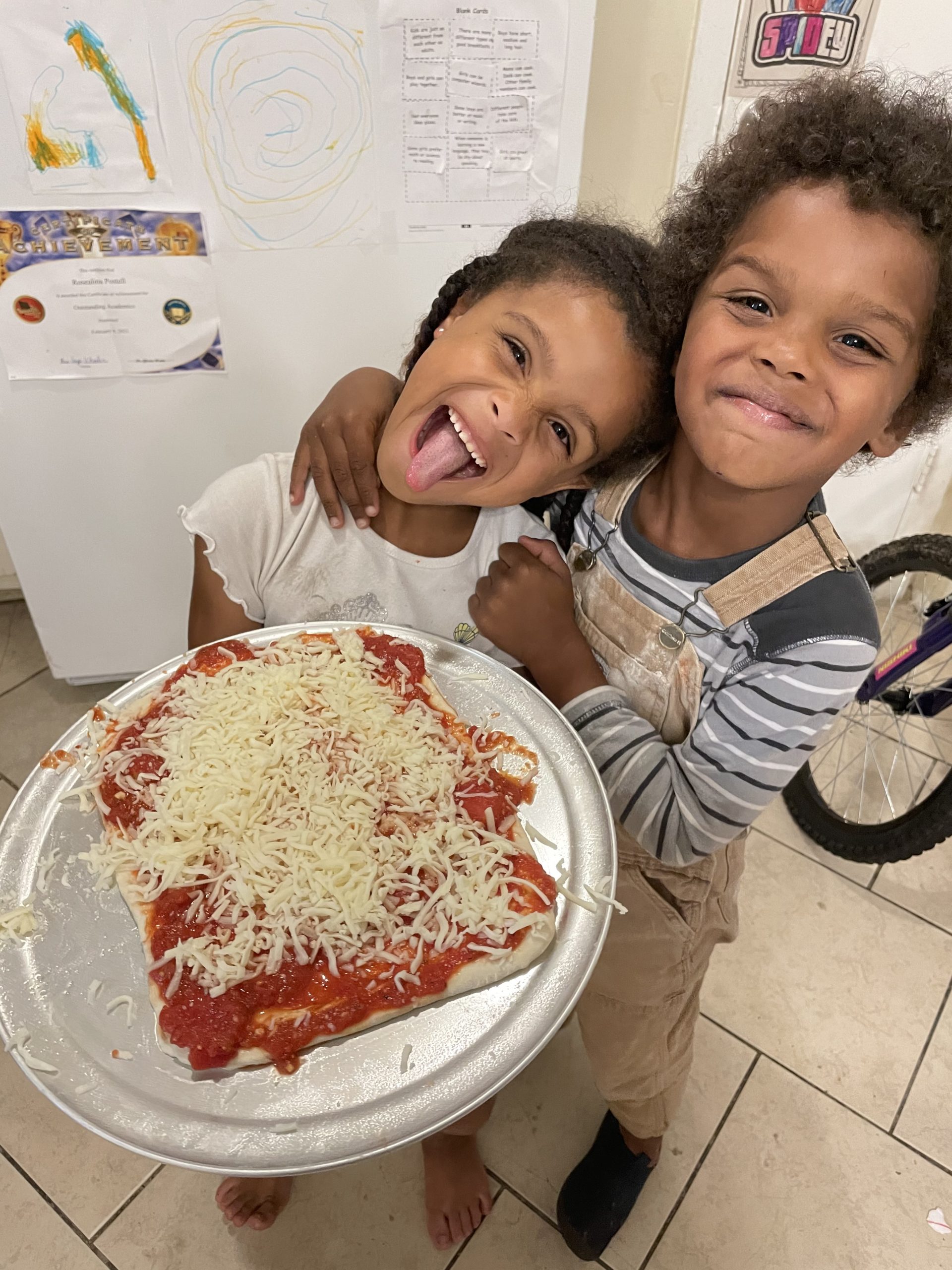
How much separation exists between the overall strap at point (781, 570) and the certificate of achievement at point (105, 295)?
0.99 metres

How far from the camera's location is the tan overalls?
85 centimetres

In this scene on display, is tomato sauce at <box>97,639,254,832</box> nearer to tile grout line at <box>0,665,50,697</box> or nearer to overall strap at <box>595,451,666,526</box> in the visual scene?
overall strap at <box>595,451,666,526</box>

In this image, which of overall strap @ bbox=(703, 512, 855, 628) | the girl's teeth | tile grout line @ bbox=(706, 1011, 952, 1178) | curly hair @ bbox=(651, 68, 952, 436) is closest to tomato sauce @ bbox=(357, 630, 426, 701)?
the girl's teeth

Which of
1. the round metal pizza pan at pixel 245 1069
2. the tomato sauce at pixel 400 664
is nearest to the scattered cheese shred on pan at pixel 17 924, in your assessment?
the round metal pizza pan at pixel 245 1069

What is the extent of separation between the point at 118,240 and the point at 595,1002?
132 centimetres

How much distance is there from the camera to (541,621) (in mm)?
927

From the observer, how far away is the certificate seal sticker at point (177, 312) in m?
1.30

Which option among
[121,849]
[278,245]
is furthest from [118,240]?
[121,849]

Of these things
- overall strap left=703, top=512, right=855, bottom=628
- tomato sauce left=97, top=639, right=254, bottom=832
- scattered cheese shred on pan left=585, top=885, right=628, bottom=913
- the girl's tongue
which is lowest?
scattered cheese shred on pan left=585, top=885, right=628, bottom=913

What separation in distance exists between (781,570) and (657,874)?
14.9 inches

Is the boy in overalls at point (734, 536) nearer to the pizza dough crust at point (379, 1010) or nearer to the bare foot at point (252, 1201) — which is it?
the pizza dough crust at point (379, 1010)

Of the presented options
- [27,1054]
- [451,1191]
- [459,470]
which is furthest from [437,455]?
[451,1191]

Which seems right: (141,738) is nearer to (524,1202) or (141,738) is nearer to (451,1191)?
(451,1191)

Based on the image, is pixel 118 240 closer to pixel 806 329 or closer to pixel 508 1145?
pixel 806 329
